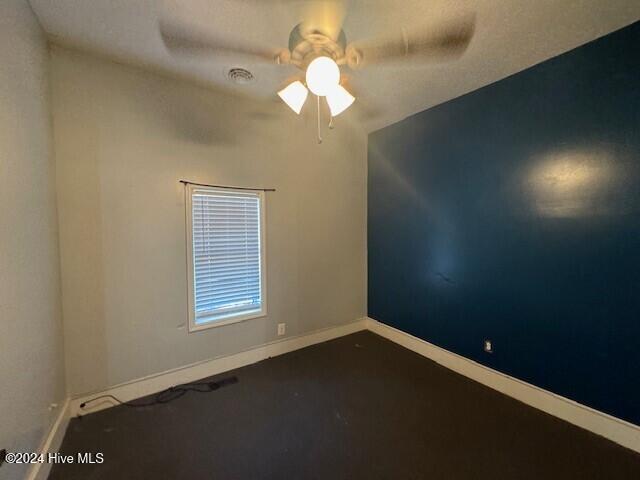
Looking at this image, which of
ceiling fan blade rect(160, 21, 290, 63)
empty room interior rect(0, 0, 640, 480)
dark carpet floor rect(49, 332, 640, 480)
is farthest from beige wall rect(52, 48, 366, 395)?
ceiling fan blade rect(160, 21, 290, 63)

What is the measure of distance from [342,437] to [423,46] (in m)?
2.41

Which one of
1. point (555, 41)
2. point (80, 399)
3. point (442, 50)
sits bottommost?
point (80, 399)

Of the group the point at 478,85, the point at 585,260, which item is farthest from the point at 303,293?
the point at 478,85

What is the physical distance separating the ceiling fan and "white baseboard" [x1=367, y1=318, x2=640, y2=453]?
93.9 inches

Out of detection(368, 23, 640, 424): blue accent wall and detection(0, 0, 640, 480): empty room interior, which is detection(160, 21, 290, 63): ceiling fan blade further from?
detection(368, 23, 640, 424): blue accent wall

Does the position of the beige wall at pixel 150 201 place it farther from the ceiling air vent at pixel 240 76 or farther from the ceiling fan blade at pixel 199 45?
the ceiling fan blade at pixel 199 45

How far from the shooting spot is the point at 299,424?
178 cm

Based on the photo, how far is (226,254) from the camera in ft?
7.93

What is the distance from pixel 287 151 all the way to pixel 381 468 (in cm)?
263

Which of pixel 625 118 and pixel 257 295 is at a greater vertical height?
pixel 625 118

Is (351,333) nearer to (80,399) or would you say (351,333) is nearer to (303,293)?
(303,293)

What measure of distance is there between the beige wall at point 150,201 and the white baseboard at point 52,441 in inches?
6.7

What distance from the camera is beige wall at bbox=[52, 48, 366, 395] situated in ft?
5.96

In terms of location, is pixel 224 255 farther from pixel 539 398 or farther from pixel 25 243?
pixel 539 398
